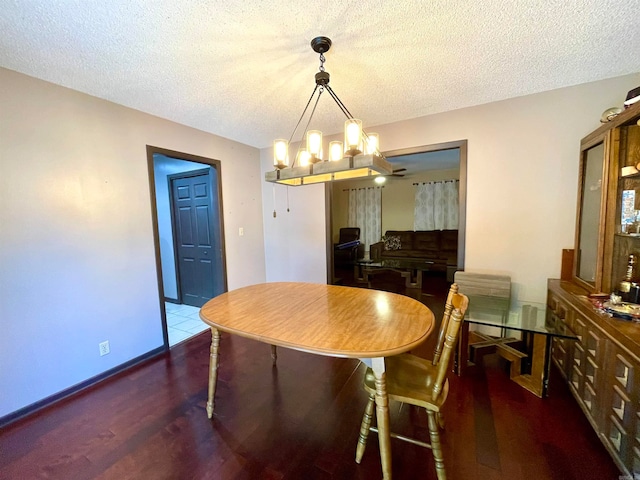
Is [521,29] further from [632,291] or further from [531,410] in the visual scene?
[531,410]

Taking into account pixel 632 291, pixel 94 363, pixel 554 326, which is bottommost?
pixel 94 363

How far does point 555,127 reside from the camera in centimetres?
229

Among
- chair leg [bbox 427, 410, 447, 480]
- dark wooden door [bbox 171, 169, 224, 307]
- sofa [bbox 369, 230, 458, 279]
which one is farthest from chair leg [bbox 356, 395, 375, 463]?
sofa [bbox 369, 230, 458, 279]

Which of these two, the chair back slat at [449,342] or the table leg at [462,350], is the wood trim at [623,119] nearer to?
the chair back slat at [449,342]

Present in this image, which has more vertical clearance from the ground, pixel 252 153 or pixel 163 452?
pixel 252 153

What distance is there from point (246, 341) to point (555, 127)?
11.9 feet

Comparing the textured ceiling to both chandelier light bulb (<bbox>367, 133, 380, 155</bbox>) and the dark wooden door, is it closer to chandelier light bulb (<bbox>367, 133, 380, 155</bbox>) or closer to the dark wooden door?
chandelier light bulb (<bbox>367, 133, 380, 155</bbox>)

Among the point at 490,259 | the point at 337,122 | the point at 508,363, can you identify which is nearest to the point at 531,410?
the point at 508,363

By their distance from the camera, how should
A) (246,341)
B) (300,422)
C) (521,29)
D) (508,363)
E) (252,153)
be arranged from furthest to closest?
(252,153)
(246,341)
(508,363)
(300,422)
(521,29)

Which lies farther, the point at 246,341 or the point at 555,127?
the point at 246,341

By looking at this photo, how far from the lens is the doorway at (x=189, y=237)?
3.36 metres

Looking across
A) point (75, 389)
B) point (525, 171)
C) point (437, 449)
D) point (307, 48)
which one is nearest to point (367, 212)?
point (525, 171)

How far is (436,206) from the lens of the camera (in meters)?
6.11

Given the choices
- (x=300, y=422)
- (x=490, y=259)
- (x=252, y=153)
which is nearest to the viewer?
(x=300, y=422)
